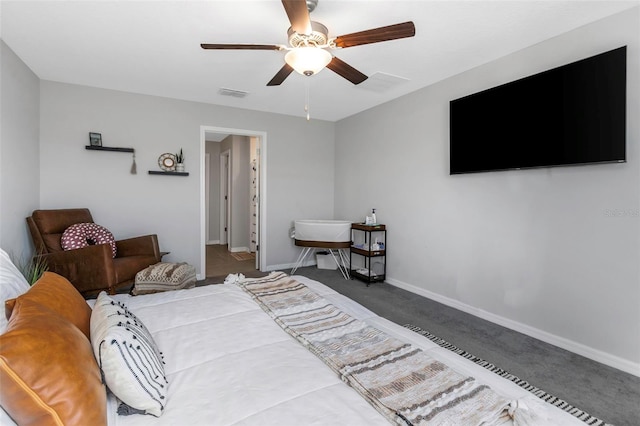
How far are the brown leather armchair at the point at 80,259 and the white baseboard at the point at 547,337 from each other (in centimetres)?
326

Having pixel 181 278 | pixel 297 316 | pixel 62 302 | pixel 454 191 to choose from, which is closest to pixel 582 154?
pixel 454 191

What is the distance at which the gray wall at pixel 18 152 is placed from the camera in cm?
263

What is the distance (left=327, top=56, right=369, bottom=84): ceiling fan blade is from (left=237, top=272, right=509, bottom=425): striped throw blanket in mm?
1648

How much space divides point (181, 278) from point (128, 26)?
7.98ft

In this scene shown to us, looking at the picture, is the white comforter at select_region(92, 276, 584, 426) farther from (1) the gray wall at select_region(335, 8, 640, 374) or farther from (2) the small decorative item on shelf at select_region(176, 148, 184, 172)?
(2) the small decorative item on shelf at select_region(176, 148, 184, 172)

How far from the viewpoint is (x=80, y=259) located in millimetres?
2898

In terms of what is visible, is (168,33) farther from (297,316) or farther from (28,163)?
(297,316)

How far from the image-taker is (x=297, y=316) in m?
1.73

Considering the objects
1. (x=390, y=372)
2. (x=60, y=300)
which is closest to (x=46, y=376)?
(x=60, y=300)

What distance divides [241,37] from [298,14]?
1053 millimetres

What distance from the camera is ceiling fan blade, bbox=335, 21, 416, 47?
1.80 m

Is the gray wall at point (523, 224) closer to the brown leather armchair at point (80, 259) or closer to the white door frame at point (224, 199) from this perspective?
the brown leather armchair at point (80, 259)

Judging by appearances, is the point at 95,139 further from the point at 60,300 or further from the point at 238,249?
the point at 238,249

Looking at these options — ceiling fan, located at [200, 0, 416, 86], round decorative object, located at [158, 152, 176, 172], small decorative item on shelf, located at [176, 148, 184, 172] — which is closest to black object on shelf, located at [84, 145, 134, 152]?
round decorative object, located at [158, 152, 176, 172]
